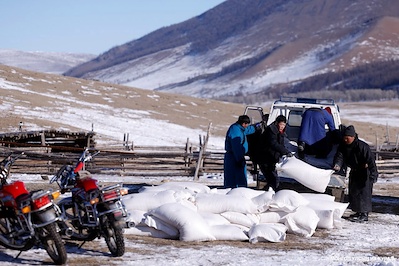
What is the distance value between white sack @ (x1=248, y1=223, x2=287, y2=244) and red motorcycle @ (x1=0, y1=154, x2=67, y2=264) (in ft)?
8.88

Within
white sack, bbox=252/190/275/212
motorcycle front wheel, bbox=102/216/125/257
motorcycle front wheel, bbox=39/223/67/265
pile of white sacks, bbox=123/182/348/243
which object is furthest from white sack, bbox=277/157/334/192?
motorcycle front wheel, bbox=39/223/67/265

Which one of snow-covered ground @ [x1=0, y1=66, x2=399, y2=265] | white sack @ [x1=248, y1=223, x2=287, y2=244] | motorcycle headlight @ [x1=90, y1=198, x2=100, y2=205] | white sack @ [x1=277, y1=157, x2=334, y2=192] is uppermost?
motorcycle headlight @ [x1=90, y1=198, x2=100, y2=205]

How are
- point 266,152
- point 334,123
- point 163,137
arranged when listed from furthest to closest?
point 163,137
point 334,123
point 266,152

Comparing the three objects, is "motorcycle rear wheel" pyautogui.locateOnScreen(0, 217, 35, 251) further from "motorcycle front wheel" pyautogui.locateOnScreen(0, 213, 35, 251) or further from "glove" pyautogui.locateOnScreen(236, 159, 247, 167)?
"glove" pyautogui.locateOnScreen(236, 159, 247, 167)

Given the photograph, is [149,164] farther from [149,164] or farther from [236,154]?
[236,154]

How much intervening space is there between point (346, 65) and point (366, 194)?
612ft

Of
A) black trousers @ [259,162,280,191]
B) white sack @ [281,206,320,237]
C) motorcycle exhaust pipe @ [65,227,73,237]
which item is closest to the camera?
motorcycle exhaust pipe @ [65,227,73,237]

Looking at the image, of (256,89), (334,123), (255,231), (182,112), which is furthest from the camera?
(256,89)

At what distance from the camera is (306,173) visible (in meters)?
12.4

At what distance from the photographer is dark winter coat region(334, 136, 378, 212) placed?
466 inches

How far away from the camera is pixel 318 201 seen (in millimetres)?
11227

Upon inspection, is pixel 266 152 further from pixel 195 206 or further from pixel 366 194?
pixel 195 206

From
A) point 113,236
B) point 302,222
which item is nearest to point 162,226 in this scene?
point 113,236

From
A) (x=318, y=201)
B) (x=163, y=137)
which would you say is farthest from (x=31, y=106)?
(x=318, y=201)
